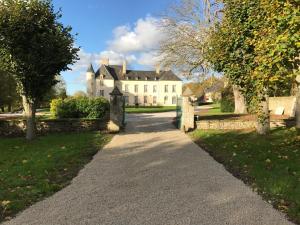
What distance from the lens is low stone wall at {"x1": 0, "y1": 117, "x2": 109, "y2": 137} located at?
18.2 metres

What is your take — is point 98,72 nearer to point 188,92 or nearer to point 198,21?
point 198,21

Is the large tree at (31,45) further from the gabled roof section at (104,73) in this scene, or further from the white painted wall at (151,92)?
the white painted wall at (151,92)

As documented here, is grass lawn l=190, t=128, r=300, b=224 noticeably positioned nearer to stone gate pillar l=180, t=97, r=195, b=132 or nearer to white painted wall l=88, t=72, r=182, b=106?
stone gate pillar l=180, t=97, r=195, b=132

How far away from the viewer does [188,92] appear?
61.8ft

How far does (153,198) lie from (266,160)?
450cm

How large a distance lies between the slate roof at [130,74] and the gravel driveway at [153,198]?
6940 centimetres

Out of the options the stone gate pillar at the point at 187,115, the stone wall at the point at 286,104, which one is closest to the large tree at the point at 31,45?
the stone gate pillar at the point at 187,115

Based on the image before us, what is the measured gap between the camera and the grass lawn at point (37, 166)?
21.3 feet

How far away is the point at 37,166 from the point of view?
9.34 m

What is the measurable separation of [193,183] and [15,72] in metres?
11.1

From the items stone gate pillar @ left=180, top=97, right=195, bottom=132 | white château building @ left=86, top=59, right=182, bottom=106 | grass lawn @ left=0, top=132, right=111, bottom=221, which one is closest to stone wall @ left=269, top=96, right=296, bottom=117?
stone gate pillar @ left=180, top=97, right=195, bottom=132

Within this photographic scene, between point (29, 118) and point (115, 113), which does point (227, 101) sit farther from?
point (29, 118)

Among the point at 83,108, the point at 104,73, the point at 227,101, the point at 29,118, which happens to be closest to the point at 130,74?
the point at 104,73

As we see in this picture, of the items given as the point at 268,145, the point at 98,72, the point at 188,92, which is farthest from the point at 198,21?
the point at 98,72
